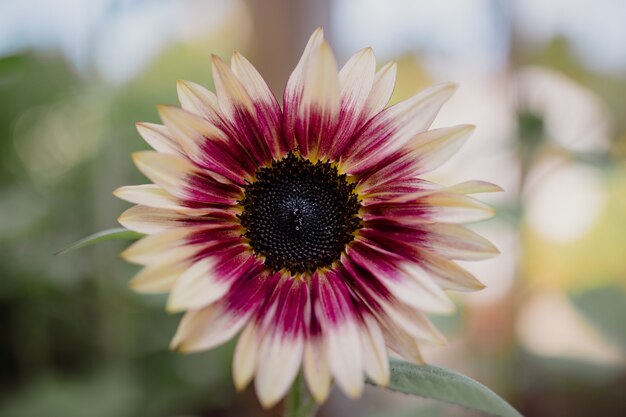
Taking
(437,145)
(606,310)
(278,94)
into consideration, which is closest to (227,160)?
(437,145)

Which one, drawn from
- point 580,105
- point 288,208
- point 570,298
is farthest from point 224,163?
point 580,105

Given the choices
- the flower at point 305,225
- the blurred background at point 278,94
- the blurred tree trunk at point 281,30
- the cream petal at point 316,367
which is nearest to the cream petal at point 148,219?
the flower at point 305,225

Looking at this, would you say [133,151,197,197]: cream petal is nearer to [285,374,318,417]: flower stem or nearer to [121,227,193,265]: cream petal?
[121,227,193,265]: cream petal

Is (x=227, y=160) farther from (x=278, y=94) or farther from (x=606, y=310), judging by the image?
(x=278, y=94)

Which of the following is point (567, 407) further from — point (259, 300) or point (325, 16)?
point (259, 300)

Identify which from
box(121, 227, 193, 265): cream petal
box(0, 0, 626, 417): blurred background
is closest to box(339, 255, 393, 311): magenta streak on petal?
box(121, 227, 193, 265): cream petal
